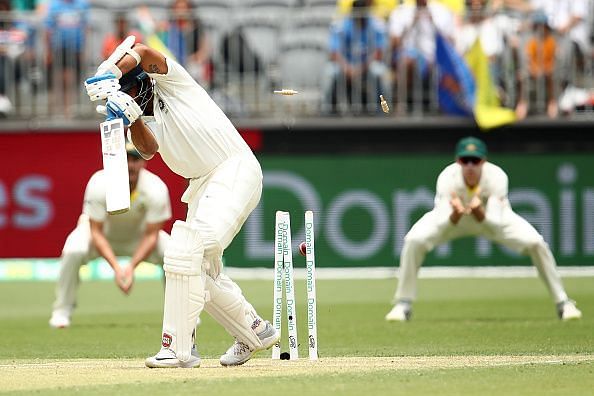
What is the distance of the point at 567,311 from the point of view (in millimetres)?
13242

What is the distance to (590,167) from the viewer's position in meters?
18.8

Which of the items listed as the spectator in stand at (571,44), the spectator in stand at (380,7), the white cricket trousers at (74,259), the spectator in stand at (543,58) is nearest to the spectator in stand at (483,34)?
the spectator in stand at (543,58)

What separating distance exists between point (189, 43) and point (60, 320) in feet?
22.3

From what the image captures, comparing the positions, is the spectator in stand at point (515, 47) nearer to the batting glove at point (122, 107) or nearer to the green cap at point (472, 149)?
the green cap at point (472, 149)

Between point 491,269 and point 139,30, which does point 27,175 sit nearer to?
point 139,30

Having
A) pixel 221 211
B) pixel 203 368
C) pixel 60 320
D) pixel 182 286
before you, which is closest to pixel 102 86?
pixel 221 211

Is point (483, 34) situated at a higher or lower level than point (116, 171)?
higher

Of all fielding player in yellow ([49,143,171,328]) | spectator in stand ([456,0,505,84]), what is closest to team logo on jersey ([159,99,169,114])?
fielding player in yellow ([49,143,171,328])

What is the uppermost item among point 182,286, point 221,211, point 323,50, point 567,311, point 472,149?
point 323,50

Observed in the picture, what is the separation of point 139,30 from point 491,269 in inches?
225

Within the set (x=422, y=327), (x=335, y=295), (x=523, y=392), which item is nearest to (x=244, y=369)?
(x=523, y=392)

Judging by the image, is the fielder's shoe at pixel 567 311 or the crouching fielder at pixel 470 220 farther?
the crouching fielder at pixel 470 220

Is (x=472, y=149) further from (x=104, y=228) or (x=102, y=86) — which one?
(x=102, y=86)

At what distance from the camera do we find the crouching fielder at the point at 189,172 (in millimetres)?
8633
